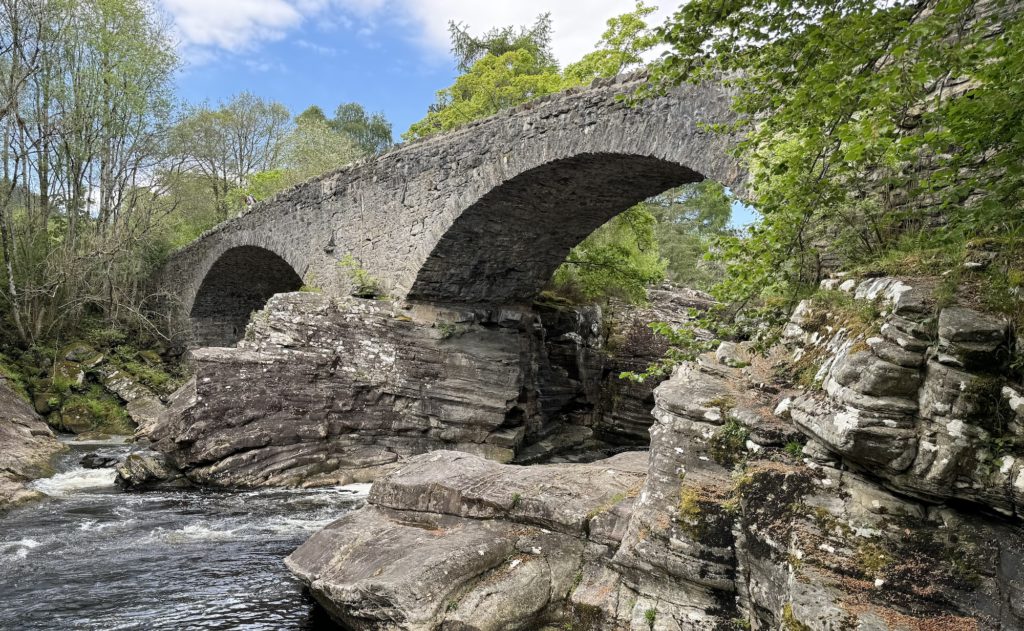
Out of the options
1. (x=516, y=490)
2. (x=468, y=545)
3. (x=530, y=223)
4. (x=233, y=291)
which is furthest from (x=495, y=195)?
(x=233, y=291)

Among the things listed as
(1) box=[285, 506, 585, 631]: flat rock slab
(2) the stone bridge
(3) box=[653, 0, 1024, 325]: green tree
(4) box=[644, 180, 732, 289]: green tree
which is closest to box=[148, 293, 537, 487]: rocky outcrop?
(2) the stone bridge

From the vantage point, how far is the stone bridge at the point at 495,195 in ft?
27.2

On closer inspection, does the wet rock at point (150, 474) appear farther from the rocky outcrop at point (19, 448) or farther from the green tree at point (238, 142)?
the green tree at point (238, 142)

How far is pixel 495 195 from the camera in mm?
10930

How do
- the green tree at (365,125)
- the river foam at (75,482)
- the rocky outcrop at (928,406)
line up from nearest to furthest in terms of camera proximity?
1. the rocky outcrop at (928,406)
2. the river foam at (75,482)
3. the green tree at (365,125)

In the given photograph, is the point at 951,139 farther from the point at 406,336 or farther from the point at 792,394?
the point at 406,336

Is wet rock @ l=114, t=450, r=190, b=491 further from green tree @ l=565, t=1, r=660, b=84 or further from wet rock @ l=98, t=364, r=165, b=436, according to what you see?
green tree @ l=565, t=1, r=660, b=84

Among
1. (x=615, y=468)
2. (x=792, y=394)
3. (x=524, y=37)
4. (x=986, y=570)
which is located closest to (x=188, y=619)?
(x=615, y=468)

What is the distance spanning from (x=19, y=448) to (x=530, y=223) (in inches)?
388

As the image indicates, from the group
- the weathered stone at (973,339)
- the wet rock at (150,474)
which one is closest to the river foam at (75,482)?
the wet rock at (150,474)

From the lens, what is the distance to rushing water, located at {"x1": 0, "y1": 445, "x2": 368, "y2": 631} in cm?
546

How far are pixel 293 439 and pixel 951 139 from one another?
397 inches

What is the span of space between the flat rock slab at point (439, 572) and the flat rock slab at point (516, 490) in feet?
0.41

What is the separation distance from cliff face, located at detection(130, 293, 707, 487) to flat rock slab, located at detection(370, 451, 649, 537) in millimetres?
4772
